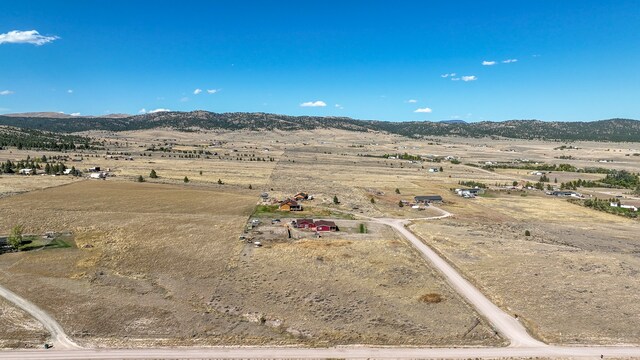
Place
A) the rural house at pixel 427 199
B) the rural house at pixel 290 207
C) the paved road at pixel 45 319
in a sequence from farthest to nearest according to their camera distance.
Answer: the rural house at pixel 427 199 → the rural house at pixel 290 207 → the paved road at pixel 45 319

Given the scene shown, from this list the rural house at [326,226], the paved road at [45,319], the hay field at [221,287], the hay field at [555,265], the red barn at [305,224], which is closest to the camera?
the paved road at [45,319]

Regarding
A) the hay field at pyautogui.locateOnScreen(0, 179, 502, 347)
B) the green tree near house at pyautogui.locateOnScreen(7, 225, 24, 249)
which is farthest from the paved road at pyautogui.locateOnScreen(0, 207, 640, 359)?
the green tree near house at pyautogui.locateOnScreen(7, 225, 24, 249)

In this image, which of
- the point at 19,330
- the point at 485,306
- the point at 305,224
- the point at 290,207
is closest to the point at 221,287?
the point at 19,330

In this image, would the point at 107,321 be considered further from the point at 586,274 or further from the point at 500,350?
the point at 586,274

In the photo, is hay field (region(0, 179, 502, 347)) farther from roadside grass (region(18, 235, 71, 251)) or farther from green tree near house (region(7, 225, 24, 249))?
green tree near house (region(7, 225, 24, 249))

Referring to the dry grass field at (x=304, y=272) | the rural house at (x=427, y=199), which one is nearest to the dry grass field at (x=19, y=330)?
the dry grass field at (x=304, y=272)

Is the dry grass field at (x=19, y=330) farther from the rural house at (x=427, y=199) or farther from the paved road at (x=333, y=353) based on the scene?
the rural house at (x=427, y=199)

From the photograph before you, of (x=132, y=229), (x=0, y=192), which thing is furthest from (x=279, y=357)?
(x=0, y=192)

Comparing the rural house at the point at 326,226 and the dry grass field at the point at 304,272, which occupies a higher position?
the rural house at the point at 326,226
